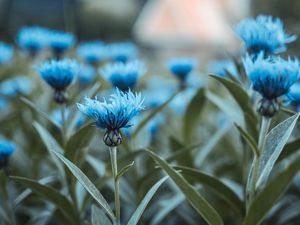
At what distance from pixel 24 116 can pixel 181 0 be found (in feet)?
41.8

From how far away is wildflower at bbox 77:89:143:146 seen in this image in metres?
0.89

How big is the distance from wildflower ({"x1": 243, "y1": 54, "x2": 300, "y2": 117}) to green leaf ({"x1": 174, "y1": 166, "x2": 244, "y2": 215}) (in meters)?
0.20

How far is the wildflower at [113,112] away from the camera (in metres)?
0.89

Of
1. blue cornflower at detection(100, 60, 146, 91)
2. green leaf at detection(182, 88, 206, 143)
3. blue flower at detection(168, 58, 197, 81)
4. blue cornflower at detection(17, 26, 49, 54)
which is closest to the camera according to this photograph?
blue cornflower at detection(100, 60, 146, 91)

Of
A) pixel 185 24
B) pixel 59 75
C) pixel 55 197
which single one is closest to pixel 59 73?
pixel 59 75

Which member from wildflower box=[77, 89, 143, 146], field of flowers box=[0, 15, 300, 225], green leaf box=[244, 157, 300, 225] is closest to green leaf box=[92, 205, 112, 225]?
field of flowers box=[0, 15, 300, 225]

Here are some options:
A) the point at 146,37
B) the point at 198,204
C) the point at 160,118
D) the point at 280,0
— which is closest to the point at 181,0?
the point at 146,37

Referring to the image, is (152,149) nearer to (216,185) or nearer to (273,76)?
(216,185)

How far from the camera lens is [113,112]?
886 millimetres

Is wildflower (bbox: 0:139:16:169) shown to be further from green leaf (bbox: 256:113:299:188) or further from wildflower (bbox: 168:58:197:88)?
wildflower (bbox: 168:58:197:88)

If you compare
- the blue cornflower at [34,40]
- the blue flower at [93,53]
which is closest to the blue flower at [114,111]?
the blue cornflower at [34,40]

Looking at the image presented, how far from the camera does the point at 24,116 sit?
1.72m

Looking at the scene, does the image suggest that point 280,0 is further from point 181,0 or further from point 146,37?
point 181,0

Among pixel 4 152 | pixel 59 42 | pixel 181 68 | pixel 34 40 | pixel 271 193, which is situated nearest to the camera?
pixel 271 193
